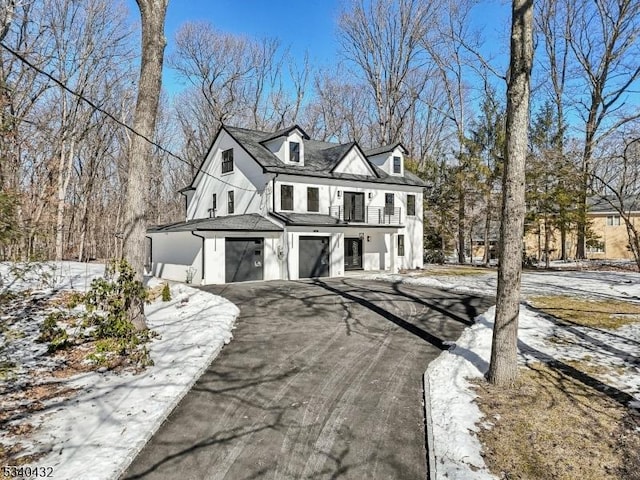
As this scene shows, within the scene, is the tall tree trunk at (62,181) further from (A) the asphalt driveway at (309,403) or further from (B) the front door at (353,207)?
(A) the asphalt driveway at (309,403)

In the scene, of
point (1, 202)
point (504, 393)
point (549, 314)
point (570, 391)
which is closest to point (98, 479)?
point (1, 202)

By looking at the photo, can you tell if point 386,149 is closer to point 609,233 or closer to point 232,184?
point 232,184

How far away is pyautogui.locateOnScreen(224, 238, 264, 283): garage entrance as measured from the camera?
17.0 metres

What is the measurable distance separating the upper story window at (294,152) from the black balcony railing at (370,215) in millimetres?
3210

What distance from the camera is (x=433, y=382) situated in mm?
6125

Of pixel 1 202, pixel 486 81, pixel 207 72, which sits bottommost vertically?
pixel 1 202

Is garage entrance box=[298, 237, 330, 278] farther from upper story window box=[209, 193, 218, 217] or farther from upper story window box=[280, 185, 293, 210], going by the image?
upper story window box=[209, 193, 218, 217]

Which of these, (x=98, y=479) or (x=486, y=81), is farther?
(x=486, y=81)

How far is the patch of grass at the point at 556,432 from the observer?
396cm

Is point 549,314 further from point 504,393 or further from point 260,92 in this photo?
point 260,92

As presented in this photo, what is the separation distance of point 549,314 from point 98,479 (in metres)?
10.5

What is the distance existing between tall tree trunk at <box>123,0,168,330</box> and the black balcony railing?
12.9 m

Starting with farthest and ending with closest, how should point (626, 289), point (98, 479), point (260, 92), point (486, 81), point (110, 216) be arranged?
point (260, 92) < point (110, 216) < point (486, 81) < point (626, 289) < point (98, 479)

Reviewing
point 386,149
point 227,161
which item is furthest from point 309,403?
point 386,149
